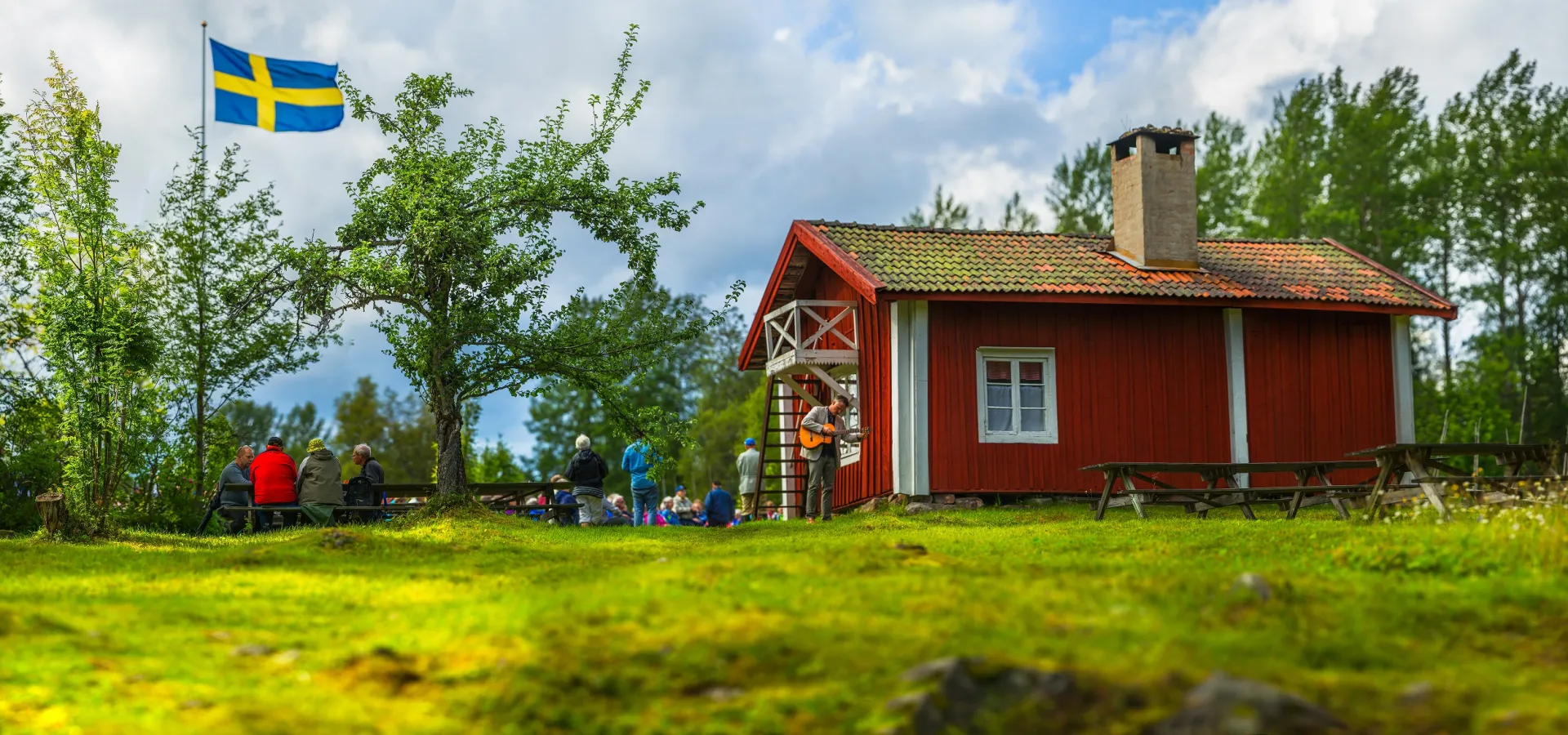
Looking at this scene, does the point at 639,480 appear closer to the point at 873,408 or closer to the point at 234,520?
the point at 873,408

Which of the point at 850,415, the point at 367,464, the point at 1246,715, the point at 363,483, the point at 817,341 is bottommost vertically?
the point at 1246,715

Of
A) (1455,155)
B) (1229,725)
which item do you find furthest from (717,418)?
(1229,725)

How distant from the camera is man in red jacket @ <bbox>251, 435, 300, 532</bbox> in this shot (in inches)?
717

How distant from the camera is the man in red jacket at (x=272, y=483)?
18203 millimetres

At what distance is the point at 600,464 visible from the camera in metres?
20.9

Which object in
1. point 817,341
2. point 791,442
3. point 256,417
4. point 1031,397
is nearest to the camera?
point 1031,397

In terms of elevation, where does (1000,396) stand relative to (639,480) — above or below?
above

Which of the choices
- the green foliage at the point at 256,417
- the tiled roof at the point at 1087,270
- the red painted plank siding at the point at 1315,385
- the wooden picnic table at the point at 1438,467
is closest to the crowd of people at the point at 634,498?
the tiled roof at the point at 1087,270

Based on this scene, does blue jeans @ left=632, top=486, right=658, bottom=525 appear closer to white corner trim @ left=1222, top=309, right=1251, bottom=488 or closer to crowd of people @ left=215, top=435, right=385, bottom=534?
crowd of people @ left=215, top=435, right=385, bottom=534

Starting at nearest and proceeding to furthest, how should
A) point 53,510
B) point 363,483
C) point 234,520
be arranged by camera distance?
point 53,510 < point 234,520 < point 363,483

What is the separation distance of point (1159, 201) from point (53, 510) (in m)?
15.8

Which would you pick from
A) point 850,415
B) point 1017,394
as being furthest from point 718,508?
point 1017,394

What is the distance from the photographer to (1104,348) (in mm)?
21078

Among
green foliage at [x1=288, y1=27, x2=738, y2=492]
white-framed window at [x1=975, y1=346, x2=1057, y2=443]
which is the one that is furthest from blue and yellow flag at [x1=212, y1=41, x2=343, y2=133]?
white-framed window at [x1=975, y1=346, x2=1057, y2=443]
